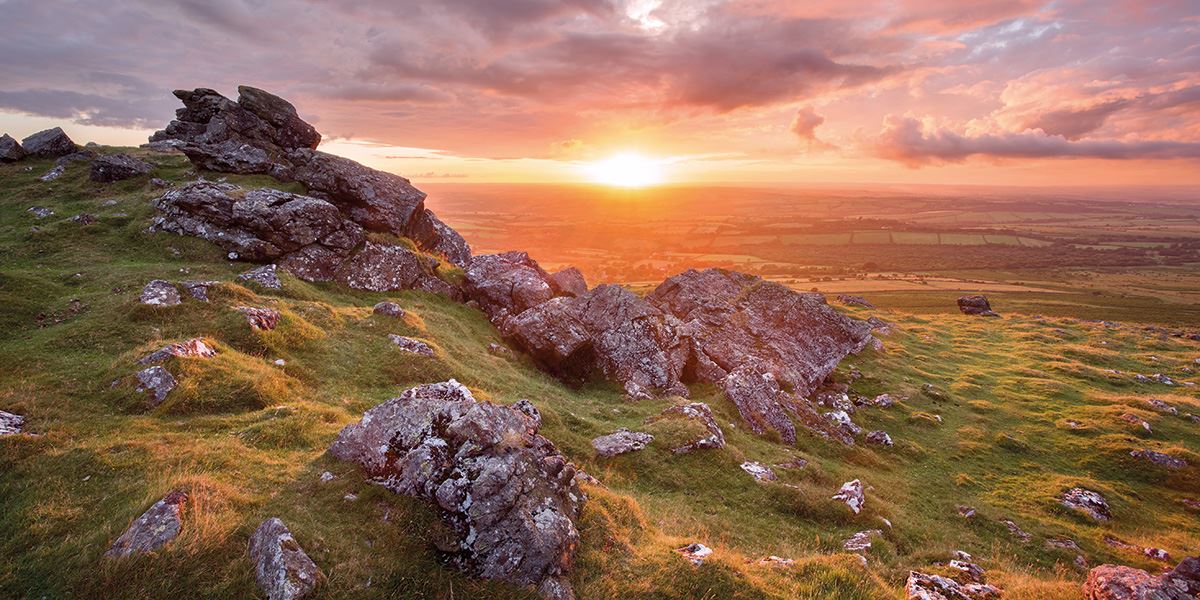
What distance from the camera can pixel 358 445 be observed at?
1534 cm

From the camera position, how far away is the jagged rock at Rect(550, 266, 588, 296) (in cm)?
4462

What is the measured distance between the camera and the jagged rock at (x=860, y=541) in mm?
18859

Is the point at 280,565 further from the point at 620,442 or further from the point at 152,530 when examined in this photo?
the point at 620,442

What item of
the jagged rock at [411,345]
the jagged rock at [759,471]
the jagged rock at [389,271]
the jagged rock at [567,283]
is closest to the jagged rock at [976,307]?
the jagged rock at [567,283]

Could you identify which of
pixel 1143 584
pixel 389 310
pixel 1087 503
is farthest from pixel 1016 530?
pixel 389 310

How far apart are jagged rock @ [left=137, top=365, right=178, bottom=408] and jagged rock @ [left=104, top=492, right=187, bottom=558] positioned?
336 inches

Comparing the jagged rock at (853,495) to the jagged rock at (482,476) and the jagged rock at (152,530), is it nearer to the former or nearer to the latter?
the jagged rock at (482,476)

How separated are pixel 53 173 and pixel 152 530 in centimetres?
5314

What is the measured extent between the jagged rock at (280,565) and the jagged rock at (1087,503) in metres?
35.1

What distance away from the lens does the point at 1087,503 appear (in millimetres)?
27359

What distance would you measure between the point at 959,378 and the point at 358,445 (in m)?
54.4

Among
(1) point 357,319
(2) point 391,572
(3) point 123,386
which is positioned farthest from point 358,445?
(1) point 357,319

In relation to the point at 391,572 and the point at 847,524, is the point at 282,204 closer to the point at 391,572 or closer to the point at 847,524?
A: the point at 391,572

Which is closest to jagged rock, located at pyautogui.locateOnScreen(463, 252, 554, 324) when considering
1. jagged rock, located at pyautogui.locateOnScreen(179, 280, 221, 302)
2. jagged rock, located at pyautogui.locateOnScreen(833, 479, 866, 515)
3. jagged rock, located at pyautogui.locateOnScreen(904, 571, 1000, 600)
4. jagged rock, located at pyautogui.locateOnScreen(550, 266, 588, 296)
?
jagged rock, located at pyautogui.locateOnScreen(550, 266, 588, 296)
